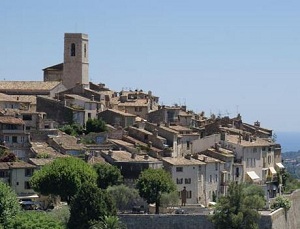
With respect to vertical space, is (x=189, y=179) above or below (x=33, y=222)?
above

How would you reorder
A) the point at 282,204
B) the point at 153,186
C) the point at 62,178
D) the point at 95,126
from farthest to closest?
1. the point at 95,126
2. the point at 282,204
3. the point at 153,186
4. the point at 62,178

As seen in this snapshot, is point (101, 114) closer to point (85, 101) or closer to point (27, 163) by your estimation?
point (85, 101)

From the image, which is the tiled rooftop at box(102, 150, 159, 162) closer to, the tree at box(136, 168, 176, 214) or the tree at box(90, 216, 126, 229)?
the tree at box(136, 168, 176, 214)

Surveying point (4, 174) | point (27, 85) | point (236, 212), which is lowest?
point (236, 212)

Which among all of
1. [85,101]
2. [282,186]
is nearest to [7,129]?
[85,101]

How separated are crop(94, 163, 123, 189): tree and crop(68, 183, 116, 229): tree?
744 centimetres

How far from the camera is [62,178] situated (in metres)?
65.6

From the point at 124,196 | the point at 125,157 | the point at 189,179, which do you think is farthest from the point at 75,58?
the point at 124,196

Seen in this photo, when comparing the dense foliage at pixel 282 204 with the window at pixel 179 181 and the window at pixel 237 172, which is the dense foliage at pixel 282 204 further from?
the window at pixel 237 172

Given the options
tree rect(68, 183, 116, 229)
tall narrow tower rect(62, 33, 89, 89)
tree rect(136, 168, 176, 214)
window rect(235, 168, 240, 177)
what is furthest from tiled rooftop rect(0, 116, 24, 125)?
tall narrow tower rect(62, 33, 89, 89)

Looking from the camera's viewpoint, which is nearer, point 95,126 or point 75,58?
point 95,126

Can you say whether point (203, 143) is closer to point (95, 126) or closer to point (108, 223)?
point (95, 126)

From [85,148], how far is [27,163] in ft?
19.2

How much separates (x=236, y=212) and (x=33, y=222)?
12325mm
